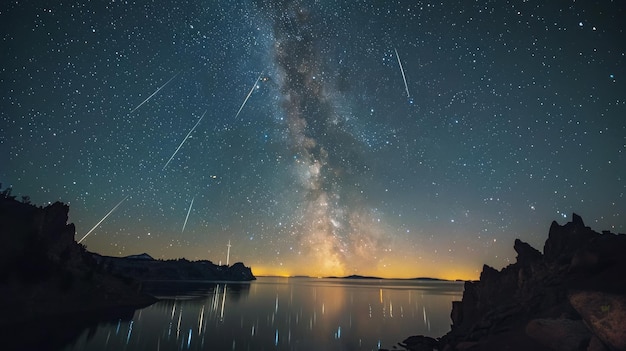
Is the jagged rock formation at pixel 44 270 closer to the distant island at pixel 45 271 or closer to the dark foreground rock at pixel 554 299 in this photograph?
the distant island at pixel 45 271

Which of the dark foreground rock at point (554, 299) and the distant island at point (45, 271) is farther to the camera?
the distant island at point (45, 271)

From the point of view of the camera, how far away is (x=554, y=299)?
25797 mm

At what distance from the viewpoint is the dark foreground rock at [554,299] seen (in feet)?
61.6

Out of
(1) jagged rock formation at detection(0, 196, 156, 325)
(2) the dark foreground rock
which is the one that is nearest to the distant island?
(1) jagged rock formation at detection(0, 196, 156, 325)

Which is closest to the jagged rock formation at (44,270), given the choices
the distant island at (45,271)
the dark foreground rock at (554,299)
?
the distant island at (45,271)

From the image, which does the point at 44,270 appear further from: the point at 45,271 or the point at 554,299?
the point at 554,299

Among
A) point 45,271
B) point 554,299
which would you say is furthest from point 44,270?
point 554,299

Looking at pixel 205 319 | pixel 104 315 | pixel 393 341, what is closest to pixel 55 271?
pixel 104 315

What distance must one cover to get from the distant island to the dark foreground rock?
48.3 metres

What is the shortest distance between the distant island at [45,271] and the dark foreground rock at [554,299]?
48.3 m

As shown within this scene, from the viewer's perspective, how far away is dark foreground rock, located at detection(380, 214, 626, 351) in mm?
18781

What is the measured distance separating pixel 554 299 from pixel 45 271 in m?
62.7

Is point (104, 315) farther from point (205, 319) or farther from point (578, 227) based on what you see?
point (578, 227)

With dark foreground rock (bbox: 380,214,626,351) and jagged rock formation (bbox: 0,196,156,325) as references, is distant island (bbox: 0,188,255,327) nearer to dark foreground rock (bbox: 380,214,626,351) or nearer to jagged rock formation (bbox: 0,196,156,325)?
jagged rock formation (bbox: 0,196,156,325)
